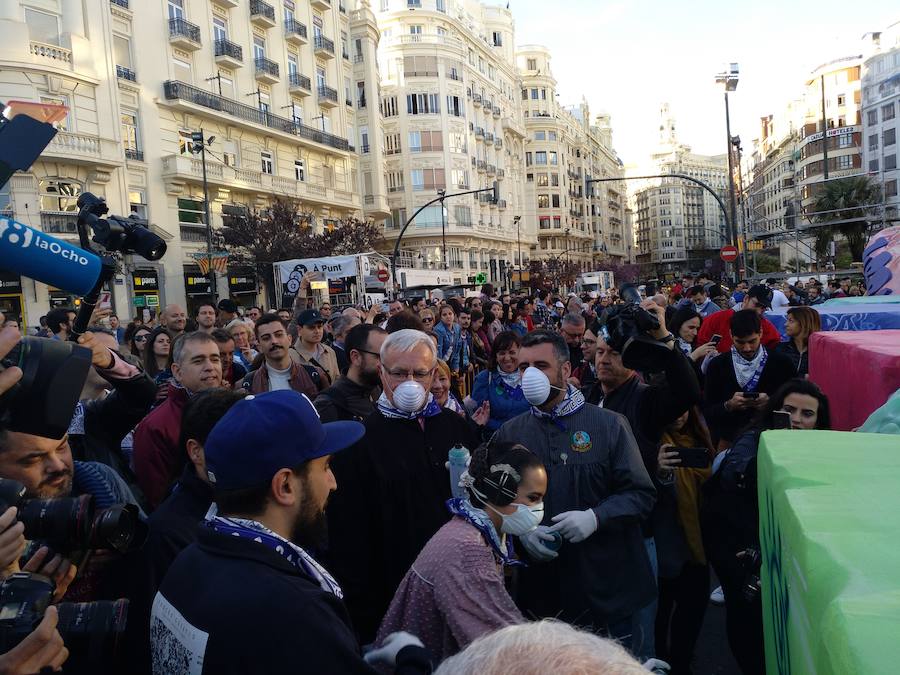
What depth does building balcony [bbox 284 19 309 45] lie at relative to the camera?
119 ft

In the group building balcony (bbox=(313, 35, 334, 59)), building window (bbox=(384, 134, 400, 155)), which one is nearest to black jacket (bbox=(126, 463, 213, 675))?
building balcony (bbox=(313, 35, 334, 59))

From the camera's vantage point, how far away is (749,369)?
519 cm

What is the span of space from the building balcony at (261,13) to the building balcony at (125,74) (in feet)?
29.0

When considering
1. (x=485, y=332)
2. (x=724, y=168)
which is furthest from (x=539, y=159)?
(x=724, y=168)

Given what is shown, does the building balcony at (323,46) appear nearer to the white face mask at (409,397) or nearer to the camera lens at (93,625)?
the white face mask at (409,397)

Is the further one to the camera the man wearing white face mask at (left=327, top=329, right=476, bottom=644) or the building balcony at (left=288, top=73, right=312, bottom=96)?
the building balcony at (left=288, top=73, right=312, bottom=96)

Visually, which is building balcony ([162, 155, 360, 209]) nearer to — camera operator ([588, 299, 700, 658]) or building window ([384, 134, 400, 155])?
building window ([384, 134, 400, 155])

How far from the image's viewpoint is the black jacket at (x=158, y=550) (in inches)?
86.4

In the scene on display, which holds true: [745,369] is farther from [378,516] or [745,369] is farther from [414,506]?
[378,516]

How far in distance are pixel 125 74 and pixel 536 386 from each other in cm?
2981

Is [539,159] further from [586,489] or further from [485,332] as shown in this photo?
[586,489]

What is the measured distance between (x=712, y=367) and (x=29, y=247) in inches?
186

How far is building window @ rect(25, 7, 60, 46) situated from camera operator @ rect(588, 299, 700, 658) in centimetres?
2716

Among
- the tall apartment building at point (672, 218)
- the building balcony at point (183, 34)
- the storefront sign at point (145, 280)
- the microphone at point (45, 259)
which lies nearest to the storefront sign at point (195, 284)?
the storefront sign at point (145, 280)
